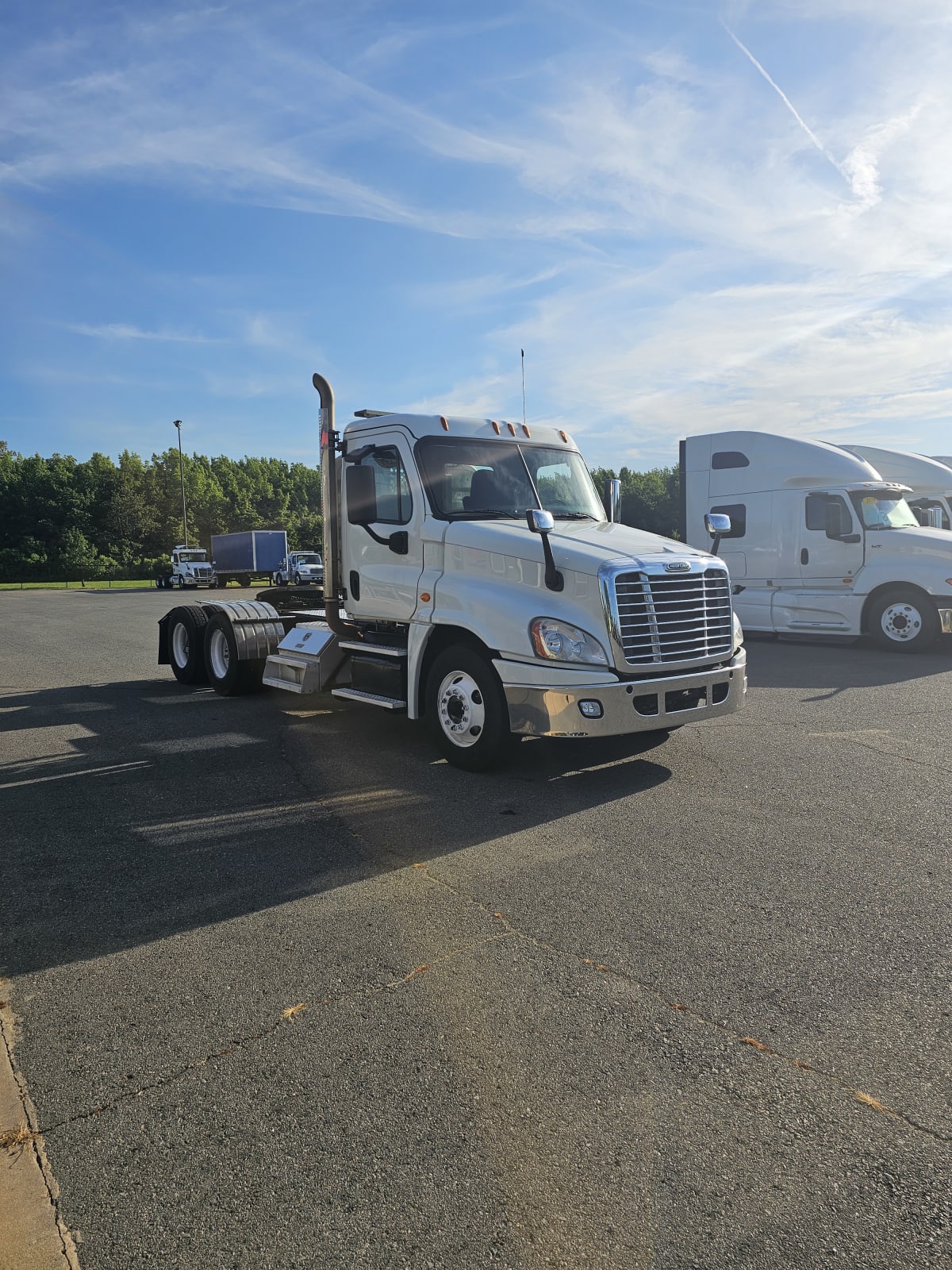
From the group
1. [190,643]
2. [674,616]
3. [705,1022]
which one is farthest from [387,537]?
[705,1022]

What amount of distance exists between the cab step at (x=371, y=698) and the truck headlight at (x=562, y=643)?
170 centimetres

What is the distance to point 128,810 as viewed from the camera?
20.5 feet

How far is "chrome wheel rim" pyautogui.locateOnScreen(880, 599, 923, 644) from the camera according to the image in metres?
14.1

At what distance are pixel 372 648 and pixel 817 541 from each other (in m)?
9.54

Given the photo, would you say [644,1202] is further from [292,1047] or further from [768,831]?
[768,831]

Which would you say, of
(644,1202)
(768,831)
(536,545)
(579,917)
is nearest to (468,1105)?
(644,1202)

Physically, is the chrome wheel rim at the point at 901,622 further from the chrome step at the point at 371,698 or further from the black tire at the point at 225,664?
the black tire at the point at 225,664

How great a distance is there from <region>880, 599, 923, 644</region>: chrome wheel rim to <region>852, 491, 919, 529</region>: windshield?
4.29 ft

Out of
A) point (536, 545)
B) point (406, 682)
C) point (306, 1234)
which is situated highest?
point (536, 545)

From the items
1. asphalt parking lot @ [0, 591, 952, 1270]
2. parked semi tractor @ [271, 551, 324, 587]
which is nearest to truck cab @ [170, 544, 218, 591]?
parked semi tractor @ [271, 551, 324, 587]

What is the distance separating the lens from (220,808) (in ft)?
20.6

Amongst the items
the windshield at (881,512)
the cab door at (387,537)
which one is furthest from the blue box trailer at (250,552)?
the cab door at (387,537)

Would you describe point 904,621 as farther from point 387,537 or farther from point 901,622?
point 387,537

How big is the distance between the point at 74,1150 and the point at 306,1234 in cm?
81
